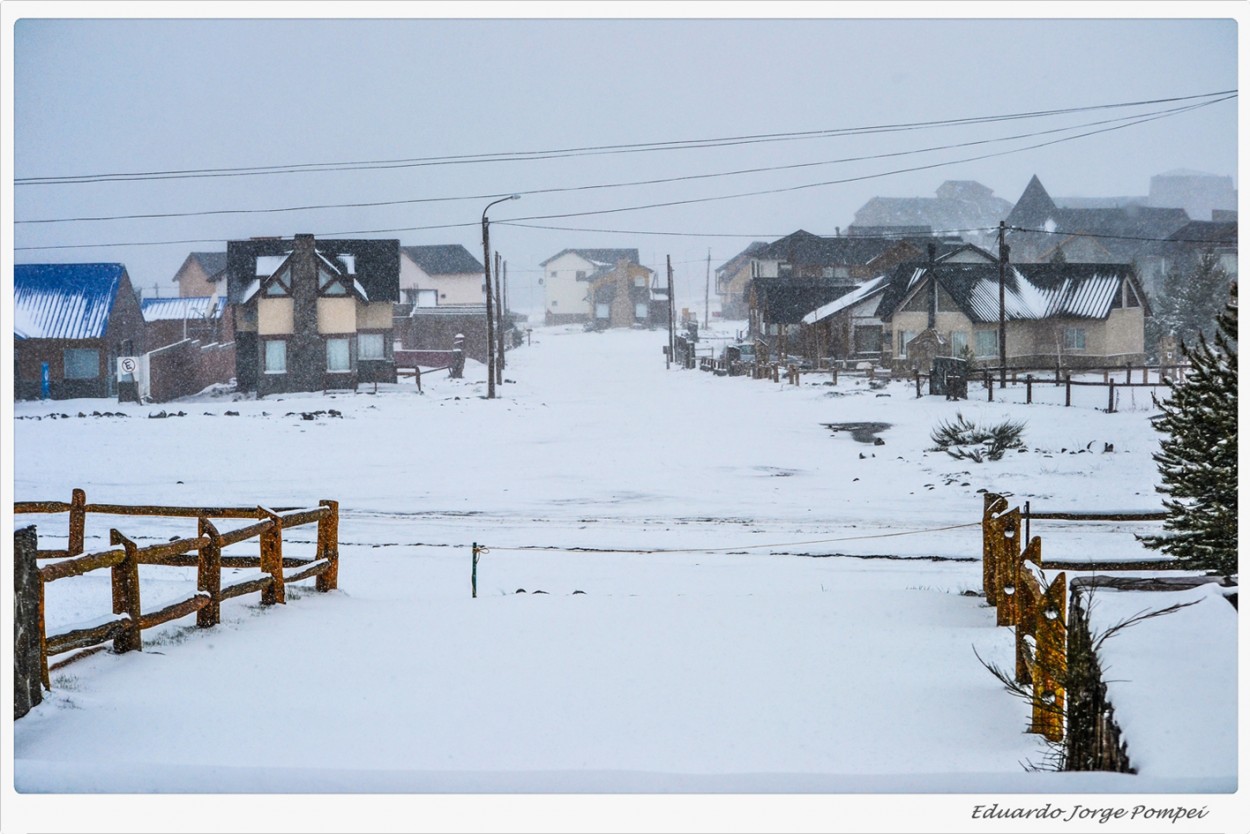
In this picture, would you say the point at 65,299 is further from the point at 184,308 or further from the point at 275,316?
the point at 184,308

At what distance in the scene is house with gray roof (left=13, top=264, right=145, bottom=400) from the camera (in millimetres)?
15547

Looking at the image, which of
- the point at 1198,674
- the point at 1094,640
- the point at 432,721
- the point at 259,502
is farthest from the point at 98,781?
the point at 259,502

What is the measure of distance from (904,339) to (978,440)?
11.7 m

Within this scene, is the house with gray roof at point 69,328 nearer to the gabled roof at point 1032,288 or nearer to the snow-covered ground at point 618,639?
the snow-covered ground at point 618,639

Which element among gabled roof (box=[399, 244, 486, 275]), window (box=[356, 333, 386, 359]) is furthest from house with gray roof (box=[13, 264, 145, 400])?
gabled roof (box=[399, 244, 486, 275])

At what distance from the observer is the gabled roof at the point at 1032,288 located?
895 inches

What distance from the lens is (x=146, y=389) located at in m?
20.2

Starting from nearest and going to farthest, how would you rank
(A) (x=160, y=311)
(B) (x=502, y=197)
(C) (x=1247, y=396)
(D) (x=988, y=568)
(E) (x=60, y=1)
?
(C) (x=1247, y=396) → (E) (x=60, y=1) → (D) (x=988, y=568) → (B) (x=502, y=197) → (A) (x=160, y=311)

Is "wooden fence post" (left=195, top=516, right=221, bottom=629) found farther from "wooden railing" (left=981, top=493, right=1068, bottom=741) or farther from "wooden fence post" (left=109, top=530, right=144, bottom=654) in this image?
"wooden railing" (left=981, top=493, right=1068, bottom=741)

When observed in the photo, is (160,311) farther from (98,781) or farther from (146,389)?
(98,781)

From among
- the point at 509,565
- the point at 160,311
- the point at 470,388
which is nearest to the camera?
the point at 509,565

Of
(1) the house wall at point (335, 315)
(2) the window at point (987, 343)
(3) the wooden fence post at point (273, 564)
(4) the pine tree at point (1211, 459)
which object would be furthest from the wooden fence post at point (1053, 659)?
(1) the house wall at point (335, 315)

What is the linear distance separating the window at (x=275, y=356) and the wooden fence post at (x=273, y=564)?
17.5 metres

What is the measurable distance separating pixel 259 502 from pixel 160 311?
→ 10500 mm
